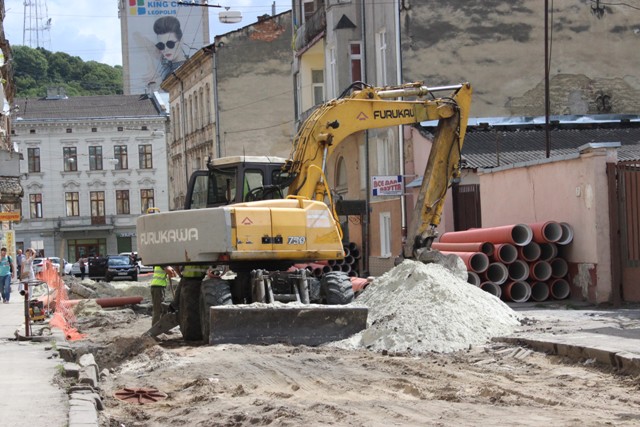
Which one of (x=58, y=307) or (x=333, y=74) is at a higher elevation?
(x=333, y=74)

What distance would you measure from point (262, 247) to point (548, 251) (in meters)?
7.42

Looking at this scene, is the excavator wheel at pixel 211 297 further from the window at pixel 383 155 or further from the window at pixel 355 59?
the window at pixel 355 59

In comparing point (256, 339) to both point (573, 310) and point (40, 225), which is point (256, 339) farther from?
point (40, 225)

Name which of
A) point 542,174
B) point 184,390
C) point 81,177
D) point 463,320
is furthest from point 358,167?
point 81,177

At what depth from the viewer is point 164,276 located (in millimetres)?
19609

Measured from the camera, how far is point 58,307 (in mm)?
24234

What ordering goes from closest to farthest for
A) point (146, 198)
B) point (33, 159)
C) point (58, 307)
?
point (58, 307)
point (33, 159)
point (146, 198)

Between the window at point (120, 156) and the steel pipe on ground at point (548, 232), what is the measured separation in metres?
65.5

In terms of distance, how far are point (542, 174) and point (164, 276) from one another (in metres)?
8.10

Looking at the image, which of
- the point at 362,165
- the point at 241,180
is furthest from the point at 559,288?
the point at 362,165

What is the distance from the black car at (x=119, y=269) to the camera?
2082 inches

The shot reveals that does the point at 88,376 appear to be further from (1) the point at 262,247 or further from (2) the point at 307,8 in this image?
(2) the point at 307,8

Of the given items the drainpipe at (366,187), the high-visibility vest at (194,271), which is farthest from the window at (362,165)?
the high-visibility vest at (194,271)

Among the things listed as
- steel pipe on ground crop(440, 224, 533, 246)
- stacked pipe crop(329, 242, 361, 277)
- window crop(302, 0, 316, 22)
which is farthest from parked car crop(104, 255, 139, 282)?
steel pipe on ground crop(440, 224, 533, 246)
